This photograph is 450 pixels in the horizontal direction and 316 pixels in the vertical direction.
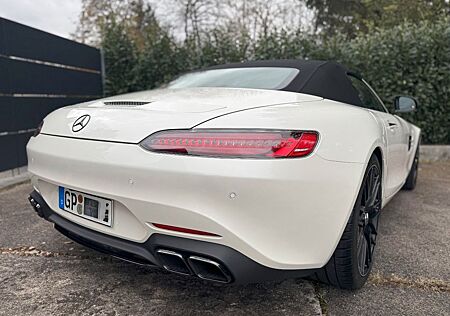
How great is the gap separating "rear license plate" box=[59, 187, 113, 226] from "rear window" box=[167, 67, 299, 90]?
1.10m

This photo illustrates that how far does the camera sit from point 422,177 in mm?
5090

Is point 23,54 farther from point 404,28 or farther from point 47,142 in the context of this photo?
point 404,28

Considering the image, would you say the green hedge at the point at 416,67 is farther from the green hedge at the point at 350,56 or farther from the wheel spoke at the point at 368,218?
the wheel spoke at the point at 368,218

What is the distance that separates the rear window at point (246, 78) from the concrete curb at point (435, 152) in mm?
4846

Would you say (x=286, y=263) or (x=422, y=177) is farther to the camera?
(x=422, y=177)

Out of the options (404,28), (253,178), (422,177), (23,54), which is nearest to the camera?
(253,178)

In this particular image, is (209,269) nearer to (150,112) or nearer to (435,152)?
(150,112)

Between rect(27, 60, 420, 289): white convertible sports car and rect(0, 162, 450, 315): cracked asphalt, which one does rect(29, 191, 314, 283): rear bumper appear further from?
rect(0, 162, 450, 315): cracked asphalt

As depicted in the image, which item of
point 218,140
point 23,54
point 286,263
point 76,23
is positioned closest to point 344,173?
point 286,263

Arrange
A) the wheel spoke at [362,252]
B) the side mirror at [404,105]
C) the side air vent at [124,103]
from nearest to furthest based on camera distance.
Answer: the side air vent at [124,103] → the wheel spoke at [362,252] → the side mirror at [404,105]

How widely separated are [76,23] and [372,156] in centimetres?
2185

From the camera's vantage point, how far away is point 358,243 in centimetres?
190

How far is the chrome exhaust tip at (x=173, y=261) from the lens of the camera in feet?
4.68

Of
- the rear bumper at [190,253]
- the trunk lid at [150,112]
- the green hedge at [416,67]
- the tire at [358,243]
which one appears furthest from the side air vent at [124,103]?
the green hedge at [416,67]
